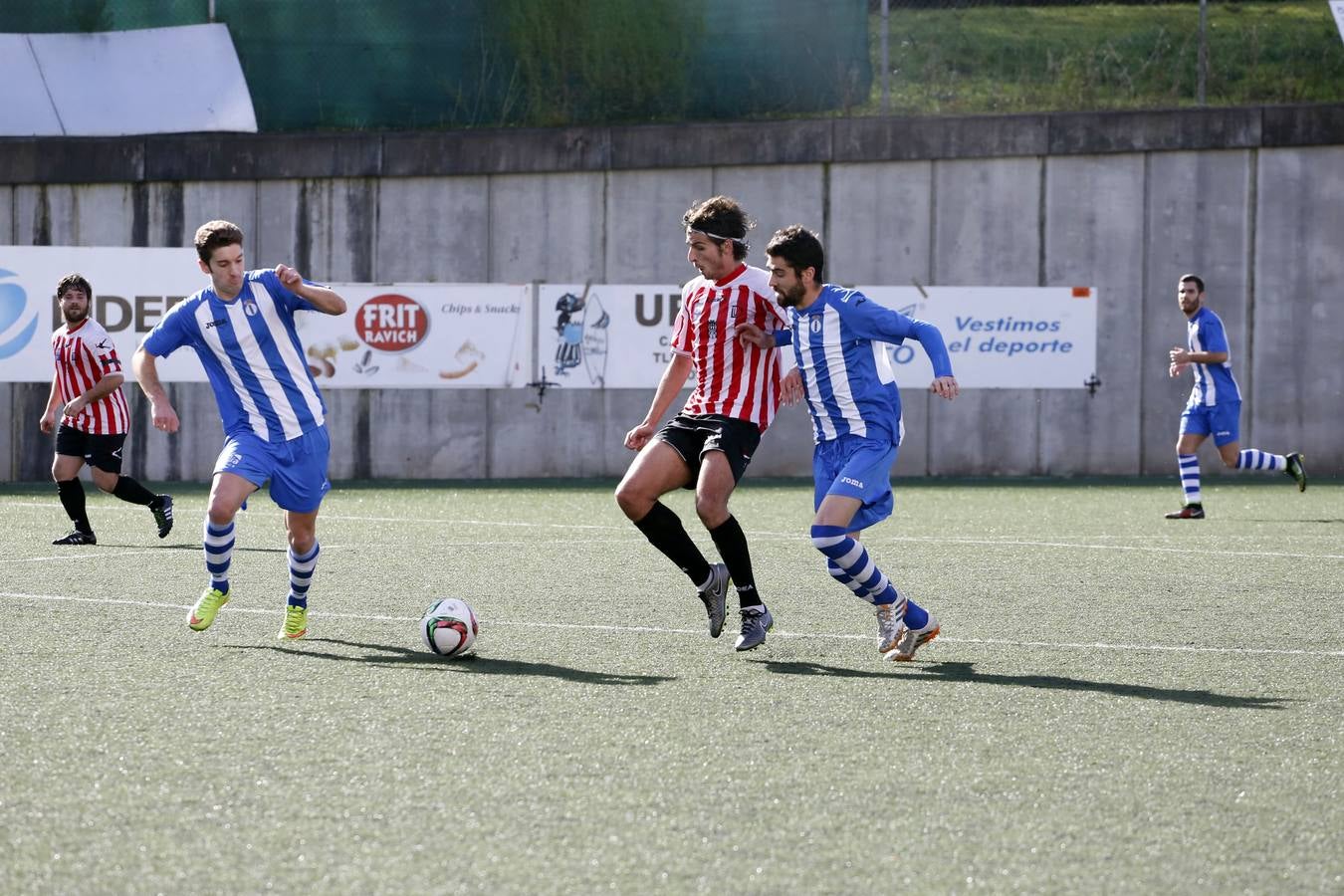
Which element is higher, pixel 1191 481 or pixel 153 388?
pixel 153 388

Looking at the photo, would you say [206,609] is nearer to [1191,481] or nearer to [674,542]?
[674,542]

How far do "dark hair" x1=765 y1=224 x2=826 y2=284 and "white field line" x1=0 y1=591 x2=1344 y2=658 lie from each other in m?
1.50

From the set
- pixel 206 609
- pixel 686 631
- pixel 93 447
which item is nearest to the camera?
pixel 206 609

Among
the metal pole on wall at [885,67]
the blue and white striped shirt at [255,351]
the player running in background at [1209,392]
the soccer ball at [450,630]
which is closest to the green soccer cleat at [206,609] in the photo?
the blue and white striped shirt at [255,351]

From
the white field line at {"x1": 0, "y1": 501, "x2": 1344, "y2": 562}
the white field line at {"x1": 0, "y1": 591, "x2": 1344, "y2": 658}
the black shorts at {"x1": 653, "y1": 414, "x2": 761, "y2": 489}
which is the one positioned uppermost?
the black shorts at {"x1": 653, "y1": 414, "x2": 761, "y2": 489}

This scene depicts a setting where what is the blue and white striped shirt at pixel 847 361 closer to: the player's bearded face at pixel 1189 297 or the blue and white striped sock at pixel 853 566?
the blue and white striped sock at pixel 853 566

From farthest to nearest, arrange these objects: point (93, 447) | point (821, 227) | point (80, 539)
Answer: point (821, 227), point (93, 447), point (80, 539)

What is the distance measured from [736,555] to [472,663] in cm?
121

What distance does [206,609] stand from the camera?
22.6 ft

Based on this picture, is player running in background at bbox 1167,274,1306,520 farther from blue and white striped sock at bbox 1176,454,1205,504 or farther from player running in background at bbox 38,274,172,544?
player running in background at bbox 38,274,172,544

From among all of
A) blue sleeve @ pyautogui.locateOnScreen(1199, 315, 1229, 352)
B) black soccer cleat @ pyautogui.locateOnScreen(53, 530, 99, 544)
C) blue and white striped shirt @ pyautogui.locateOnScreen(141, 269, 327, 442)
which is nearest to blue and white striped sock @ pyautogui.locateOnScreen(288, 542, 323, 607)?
blue and white striped shirt @ pyautogui.locateOnScreen(141, 269, 327, 442)

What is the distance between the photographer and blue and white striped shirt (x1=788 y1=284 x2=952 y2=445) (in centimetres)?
661

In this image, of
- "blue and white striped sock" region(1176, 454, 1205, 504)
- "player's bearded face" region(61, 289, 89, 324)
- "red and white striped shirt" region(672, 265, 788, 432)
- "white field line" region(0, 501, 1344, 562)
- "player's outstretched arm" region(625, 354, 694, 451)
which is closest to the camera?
"red and white striped shirt" region(672, 265, 788, 432)

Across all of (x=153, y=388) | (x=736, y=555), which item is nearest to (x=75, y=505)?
(x=153, y=388)
